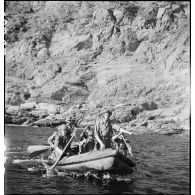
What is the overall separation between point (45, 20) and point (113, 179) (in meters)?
50.6

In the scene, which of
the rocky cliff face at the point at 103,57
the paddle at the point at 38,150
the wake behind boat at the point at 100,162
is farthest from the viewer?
the rocky cliff face at the point at 103,57

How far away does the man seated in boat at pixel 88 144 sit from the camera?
1153 centimetres

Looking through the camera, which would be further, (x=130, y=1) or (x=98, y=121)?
(x=130, y=1)

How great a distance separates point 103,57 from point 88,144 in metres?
40.6

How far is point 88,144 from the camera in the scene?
1164 centimetres

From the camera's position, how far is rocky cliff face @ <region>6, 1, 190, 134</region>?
4109 centimetres

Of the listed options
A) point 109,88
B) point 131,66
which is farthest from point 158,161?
point 131,66

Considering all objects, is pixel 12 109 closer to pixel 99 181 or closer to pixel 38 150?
pixel 38 150

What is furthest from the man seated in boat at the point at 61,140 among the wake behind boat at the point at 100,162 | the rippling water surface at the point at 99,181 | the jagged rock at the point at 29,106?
the jagged rock at the point at 29,106

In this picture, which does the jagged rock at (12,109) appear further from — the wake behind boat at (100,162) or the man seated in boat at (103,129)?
the man seated in boat at (103,129)

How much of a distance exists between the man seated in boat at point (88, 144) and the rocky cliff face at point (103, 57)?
2374 cm

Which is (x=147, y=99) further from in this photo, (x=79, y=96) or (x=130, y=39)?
(x=130, y=39)

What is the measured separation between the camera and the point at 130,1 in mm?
55125

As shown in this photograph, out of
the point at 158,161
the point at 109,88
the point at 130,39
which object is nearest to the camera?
the point at 158,161
